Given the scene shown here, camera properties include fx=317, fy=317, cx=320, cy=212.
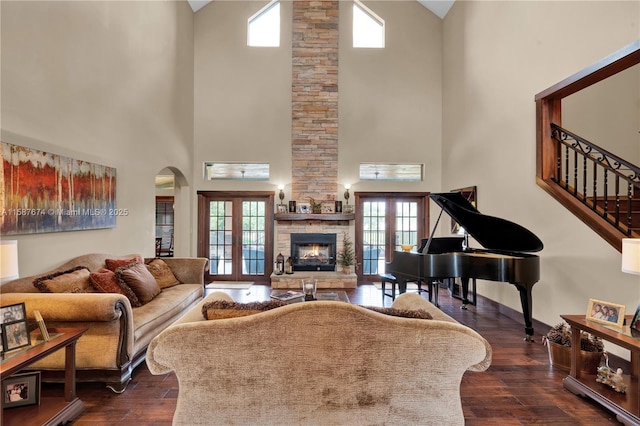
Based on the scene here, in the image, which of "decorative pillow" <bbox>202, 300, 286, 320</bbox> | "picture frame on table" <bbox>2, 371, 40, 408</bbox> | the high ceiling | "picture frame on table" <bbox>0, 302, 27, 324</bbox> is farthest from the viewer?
the high ceiling

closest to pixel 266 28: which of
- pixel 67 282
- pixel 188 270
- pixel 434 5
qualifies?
pixel 434 5

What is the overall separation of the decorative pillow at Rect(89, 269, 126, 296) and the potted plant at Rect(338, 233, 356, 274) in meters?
4.54

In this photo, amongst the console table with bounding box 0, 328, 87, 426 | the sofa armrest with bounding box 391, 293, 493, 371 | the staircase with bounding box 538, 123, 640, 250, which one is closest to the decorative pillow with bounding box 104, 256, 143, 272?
the console table with bounding box 0, 328, 87, 426

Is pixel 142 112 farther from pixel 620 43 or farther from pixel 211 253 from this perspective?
pixel 620 43

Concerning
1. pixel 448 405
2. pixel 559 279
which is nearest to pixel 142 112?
pixel 448 405

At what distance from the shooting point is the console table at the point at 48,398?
1.85 m

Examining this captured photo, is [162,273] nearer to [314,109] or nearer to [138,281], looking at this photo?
[138,281]

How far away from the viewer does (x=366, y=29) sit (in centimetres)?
737

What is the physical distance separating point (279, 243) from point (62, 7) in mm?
5007

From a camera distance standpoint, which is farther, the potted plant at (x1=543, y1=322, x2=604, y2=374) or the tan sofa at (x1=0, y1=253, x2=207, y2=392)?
the potted plant at (x1=543, y1=322, x2=604, y2=374)

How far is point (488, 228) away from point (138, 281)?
405 centimetres

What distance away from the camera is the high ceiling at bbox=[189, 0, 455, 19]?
679 cm

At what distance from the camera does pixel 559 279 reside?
373 centimetres

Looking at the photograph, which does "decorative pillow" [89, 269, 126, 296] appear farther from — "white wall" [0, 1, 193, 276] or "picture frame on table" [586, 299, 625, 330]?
"picture frame on table" [586, 299, 625, 330]
